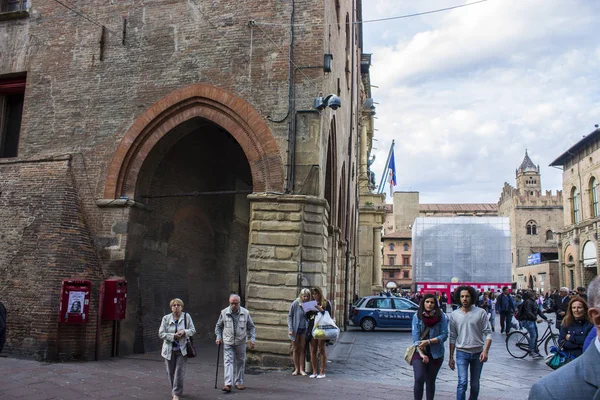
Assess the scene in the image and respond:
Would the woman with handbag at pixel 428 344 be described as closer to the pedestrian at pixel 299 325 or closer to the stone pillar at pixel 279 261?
the pedestrian at pixel 299 325

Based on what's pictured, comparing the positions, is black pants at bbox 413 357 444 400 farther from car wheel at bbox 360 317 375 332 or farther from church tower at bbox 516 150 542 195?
church tower at bbox 516 150 542 195

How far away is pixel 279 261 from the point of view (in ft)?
31.8

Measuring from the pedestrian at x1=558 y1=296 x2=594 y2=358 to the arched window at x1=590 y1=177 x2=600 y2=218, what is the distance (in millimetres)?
38439

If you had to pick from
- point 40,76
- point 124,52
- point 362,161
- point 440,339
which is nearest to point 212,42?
point 124,52

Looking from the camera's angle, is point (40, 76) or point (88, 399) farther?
point (40, 76)

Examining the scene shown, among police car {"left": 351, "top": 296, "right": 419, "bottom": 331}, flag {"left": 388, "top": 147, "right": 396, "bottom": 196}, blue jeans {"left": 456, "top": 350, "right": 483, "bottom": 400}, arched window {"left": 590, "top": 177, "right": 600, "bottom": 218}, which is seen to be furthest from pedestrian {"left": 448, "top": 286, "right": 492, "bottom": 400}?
arched window {"left": 590, "top": 177, "right": 600, "bottom": 218}

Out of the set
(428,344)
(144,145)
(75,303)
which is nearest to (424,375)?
(428,344)

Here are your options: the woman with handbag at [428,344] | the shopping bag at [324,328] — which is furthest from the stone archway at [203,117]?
the woman with handbag at [428,344]

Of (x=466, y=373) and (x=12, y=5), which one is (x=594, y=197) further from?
(x=12, y=5)

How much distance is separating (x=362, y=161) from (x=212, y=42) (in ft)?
78.3

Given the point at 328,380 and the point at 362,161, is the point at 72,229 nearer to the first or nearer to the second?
the point at 328,380

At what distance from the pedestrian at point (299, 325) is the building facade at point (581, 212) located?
34917 mm

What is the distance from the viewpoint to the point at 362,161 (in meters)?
34.0

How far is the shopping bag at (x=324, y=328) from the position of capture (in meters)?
8.91
